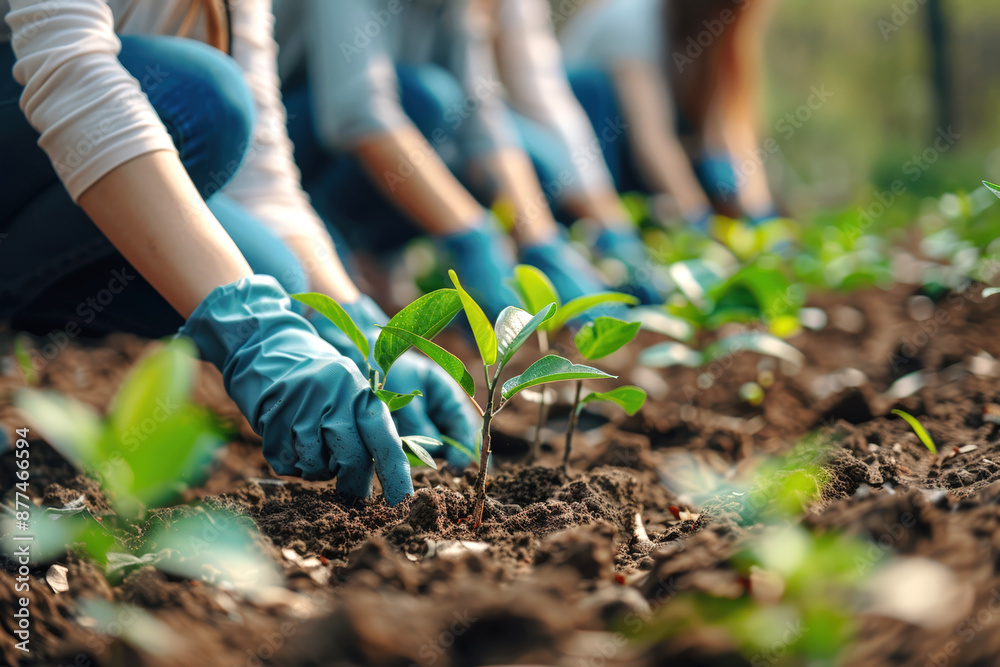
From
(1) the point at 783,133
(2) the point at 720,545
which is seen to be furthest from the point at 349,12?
(1) the point at 783,133

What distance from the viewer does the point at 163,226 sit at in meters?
0.73

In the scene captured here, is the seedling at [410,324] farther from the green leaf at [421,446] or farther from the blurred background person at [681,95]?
the blurred background person at [681,95]

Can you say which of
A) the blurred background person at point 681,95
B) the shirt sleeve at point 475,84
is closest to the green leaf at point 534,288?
the shirt sleeve at point 475,84

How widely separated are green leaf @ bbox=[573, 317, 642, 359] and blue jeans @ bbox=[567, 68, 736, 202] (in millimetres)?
2499

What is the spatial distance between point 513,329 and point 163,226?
1.36 feet

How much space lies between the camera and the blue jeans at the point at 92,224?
0.95 m

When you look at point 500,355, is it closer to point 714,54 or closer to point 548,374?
point 548,374

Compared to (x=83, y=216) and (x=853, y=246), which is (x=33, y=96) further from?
(x=853, y=246)

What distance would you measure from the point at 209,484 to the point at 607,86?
2.76 m

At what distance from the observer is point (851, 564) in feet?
1.28

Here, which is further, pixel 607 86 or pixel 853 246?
pixel 607 86

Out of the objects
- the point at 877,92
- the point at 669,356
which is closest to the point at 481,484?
the point at 669,356

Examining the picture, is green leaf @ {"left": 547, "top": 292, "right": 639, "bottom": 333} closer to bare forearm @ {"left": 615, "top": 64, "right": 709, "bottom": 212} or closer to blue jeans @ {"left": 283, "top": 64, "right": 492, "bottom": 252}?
blue jeans @ {"left": 283, "top": 64, "right": 492, "bottom": 252}

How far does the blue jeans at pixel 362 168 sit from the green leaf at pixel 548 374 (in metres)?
1.40
